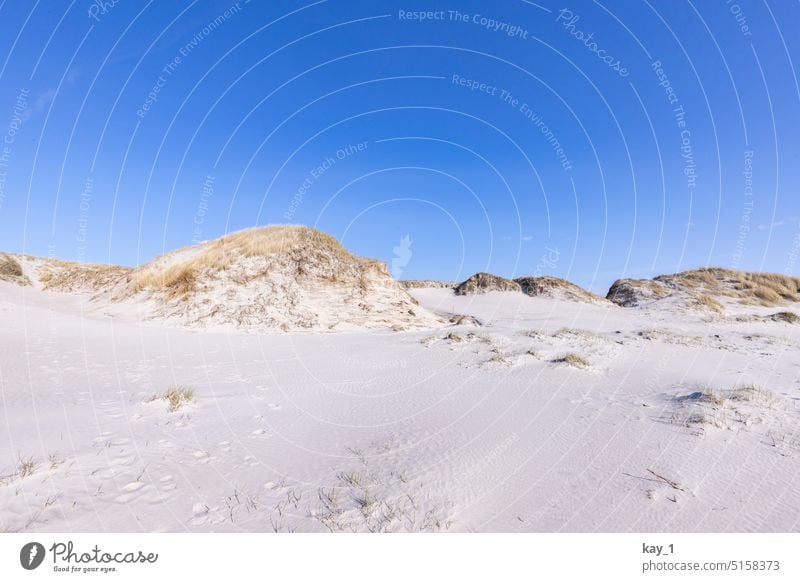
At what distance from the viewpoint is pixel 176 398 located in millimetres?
6121

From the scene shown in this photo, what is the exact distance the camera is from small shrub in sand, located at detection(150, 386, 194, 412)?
600 centimetres

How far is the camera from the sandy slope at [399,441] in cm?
315

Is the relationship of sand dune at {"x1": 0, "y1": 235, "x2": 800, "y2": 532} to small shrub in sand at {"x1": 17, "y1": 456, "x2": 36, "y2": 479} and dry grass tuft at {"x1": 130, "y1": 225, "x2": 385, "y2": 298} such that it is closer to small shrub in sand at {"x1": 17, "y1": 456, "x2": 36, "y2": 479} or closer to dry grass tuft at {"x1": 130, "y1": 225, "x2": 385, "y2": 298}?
small shrub in sand at {"x1": 17, "y1": 456, "x2": 36, "y2": 479}

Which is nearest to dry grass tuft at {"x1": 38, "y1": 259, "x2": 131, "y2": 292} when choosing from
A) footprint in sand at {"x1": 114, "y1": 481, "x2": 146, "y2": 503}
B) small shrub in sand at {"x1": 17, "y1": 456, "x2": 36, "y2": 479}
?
small shrub in sand at {"x1": 17, "y1": 456, "x2": 36, "y2": 479}

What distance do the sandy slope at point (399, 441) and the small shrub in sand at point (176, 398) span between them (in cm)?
12

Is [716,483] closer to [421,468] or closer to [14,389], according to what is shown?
[421,468]

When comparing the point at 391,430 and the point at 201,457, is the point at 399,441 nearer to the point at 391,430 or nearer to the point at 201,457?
the point at 391,430

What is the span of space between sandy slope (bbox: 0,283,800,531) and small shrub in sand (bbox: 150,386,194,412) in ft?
0.38

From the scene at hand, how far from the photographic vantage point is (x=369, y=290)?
1834 cm

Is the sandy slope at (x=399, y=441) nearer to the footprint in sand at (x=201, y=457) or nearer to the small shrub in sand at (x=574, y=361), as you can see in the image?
the footprint in sand at (x=201, y=457)

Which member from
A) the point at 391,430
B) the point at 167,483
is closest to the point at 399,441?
the point at 391,430

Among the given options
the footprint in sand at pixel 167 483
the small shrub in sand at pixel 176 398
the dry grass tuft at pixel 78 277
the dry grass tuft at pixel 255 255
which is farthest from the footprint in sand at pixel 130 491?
the dry grass tuft at pixel 78 277
